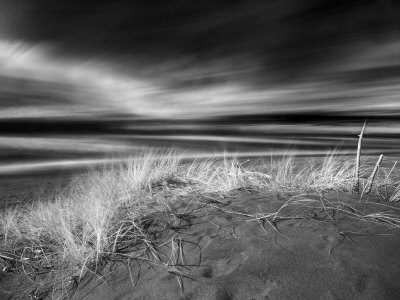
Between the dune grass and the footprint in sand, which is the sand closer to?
the footprint in sand

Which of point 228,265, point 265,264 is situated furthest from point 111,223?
point 265,264

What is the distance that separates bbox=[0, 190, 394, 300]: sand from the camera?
6.07 feet

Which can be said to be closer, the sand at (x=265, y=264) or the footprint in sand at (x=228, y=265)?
the sand at (x=265, y=264)

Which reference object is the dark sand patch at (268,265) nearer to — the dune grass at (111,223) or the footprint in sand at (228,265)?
the footprint in sand at (228,265)

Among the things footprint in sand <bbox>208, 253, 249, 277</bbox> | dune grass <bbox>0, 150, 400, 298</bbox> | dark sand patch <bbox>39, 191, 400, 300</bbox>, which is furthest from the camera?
dune grass <bbox>0, 150, 400, 298</bbox>

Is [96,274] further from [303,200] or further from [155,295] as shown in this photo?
[303,200]

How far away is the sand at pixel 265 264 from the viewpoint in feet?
6.07

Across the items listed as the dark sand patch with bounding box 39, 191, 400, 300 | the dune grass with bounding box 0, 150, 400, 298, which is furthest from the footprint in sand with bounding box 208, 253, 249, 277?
the dune grass with bounding box 0, 150, 400, 298

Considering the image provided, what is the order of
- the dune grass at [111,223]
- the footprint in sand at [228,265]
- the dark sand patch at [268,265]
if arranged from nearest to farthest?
the dark sand patch at [268,265]
the footprint in sand at [228,265]
the dune grass at [111,223]

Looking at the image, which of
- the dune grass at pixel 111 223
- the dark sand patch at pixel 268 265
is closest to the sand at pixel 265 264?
the dark sand patch at pixel 268 265

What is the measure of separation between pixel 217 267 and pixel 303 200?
48.7 inches

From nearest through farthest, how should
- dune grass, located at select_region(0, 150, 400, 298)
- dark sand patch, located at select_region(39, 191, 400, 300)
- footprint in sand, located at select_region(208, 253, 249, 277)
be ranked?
dark sand patch, located at select_region(39, 191, 400, 300)
footprint in sand, located at select_region(208, 253, 249, 277)
dune grass, located at select_region(0, 150, 400, 298)

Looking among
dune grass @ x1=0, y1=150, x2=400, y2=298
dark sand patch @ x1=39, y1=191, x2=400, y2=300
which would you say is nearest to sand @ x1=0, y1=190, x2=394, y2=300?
dark sand patch @ x1=39, y1=191, x2=400, y2=300

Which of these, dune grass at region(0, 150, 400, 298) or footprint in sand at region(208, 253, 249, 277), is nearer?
footprint in sand at region(208, 253, 249, 277)
